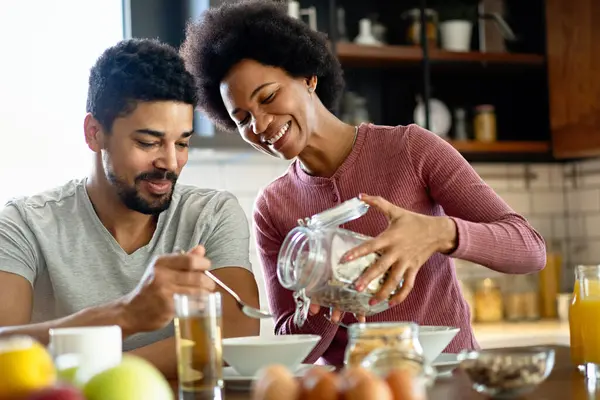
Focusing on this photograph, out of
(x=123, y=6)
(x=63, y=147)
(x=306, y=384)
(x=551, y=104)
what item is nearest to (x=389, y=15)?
(x=551, y=104)

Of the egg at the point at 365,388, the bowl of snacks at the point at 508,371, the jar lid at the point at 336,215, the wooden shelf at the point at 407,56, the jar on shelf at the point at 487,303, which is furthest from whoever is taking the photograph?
the jar on shelf at the point at 487,303

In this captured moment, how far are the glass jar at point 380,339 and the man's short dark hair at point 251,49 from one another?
3.43 ft

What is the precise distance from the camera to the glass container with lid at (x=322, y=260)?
1545mm

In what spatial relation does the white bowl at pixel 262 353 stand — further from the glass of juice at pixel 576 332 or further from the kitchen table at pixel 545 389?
the glass of juice at pixel 576 332

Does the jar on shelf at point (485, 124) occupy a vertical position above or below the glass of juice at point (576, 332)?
above

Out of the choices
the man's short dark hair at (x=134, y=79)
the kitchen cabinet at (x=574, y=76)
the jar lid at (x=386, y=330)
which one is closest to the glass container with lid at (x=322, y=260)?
the jar lid at (x=386, y=330)

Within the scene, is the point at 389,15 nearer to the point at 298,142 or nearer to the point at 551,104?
the point at 551,104

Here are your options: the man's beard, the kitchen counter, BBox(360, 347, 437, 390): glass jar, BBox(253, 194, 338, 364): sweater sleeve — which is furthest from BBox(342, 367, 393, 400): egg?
the kitchen counter

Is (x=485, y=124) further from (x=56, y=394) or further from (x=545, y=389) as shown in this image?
(x=56, y=394)

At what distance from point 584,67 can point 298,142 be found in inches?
78.8

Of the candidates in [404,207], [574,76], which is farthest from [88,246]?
[574,76]

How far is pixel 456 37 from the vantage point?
12.6 ft

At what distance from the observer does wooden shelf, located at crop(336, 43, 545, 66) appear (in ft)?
11.8

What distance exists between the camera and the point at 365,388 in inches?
32.9
